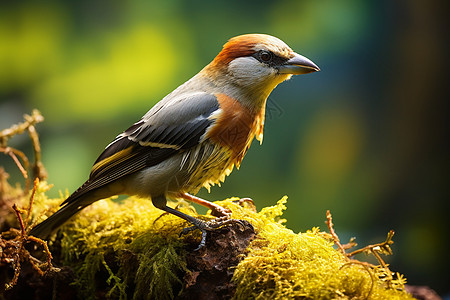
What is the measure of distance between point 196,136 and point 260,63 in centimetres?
52

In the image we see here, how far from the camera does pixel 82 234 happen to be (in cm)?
224

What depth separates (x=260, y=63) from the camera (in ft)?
7.10

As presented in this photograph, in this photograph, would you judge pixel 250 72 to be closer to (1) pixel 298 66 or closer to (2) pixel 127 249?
(1) pixel 298 66

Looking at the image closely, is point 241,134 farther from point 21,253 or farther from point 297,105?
point 297,105

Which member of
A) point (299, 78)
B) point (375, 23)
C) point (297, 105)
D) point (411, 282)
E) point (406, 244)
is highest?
point (375, 23)

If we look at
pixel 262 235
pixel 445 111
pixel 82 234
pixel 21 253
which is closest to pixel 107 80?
pixel 82 234

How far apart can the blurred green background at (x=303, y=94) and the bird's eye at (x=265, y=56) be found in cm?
113

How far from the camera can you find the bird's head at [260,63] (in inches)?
84.2

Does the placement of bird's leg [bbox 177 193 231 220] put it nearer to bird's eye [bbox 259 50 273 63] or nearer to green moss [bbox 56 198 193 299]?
green moss [bbox 56 198 193 299]

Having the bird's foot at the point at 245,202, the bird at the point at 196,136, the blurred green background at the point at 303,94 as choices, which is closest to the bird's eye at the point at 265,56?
the bird at the point at 196,136

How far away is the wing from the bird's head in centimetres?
20

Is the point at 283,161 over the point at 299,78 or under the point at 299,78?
under

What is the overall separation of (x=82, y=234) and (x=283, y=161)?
6.25 feet

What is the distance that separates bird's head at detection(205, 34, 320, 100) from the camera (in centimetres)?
214
